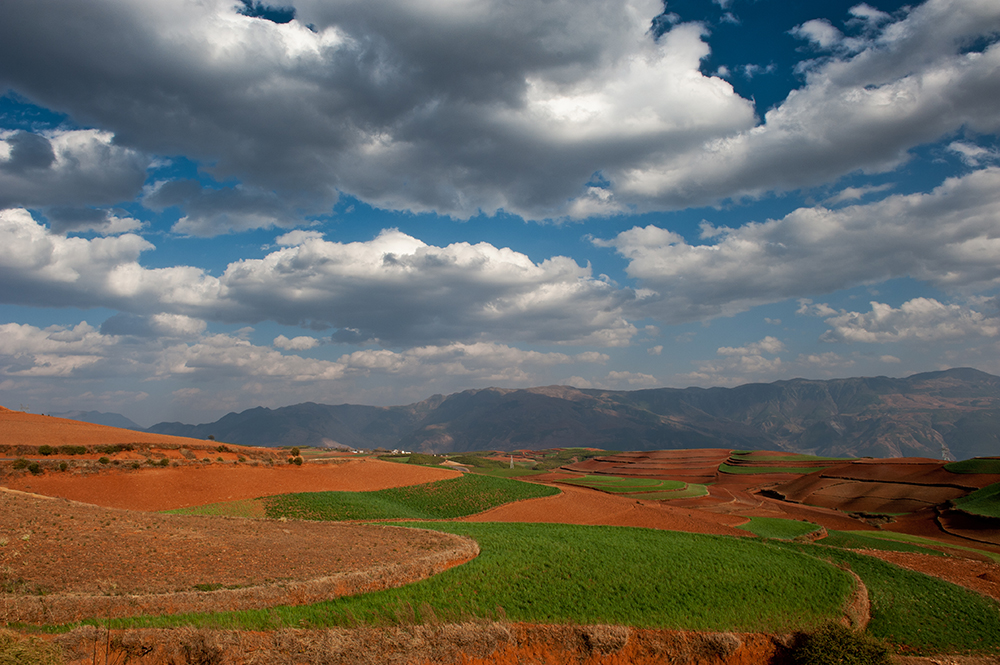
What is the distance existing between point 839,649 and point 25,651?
932 inches

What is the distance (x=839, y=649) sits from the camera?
18.1 m

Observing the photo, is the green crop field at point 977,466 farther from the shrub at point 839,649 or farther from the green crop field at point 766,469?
the shrub at point 839,649

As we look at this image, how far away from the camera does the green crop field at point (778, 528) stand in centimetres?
4438

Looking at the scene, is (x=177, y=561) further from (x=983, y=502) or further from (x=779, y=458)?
(x=779, y=458)

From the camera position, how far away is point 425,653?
16.1 metres

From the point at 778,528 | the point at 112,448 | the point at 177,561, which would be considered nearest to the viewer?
the point at 177,561

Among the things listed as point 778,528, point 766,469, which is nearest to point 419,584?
point 778,528

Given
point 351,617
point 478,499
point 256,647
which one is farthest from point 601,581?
point 478,499

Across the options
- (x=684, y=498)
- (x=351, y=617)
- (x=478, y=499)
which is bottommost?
(x=684, y=498)

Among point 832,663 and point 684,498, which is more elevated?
point 832,663

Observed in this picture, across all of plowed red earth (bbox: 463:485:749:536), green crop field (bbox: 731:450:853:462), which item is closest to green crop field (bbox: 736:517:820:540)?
plowed red earth (bbox: 463:485:749:536)

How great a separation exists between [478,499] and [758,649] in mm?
34564

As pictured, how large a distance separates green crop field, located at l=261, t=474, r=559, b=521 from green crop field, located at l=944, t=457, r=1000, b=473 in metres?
58.8

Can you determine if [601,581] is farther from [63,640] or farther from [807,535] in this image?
[807,535]
